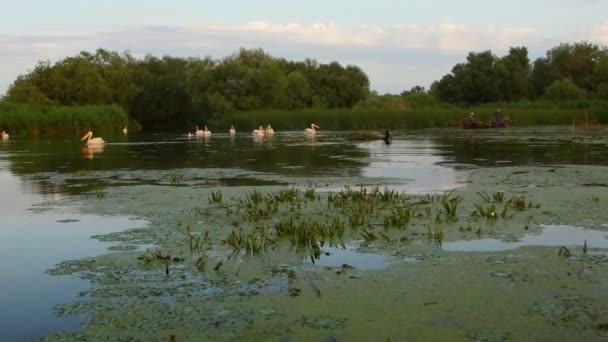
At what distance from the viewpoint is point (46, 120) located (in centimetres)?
5622

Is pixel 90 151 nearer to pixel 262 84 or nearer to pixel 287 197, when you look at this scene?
pixel 287 197

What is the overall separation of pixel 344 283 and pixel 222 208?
18.1ft

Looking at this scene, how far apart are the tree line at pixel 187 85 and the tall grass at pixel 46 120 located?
16.1 metres

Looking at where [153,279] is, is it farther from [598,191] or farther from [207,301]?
[598,191]

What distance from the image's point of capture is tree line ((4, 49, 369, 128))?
245 ft

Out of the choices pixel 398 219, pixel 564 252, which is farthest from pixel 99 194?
pixel 564 252

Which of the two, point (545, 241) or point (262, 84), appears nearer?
point (545, 241)

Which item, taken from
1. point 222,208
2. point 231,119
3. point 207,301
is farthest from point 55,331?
point 231,119

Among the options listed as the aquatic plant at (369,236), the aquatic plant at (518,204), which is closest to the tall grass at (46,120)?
the aquatic plant at (518,204)

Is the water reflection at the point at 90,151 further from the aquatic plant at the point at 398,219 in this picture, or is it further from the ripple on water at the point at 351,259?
the ripple on water at the point at 351,259

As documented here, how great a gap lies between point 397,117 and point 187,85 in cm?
3197

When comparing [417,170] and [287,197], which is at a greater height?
[287,197]

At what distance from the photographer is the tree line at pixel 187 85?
245 feet

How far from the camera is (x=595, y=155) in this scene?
24.6 meters
